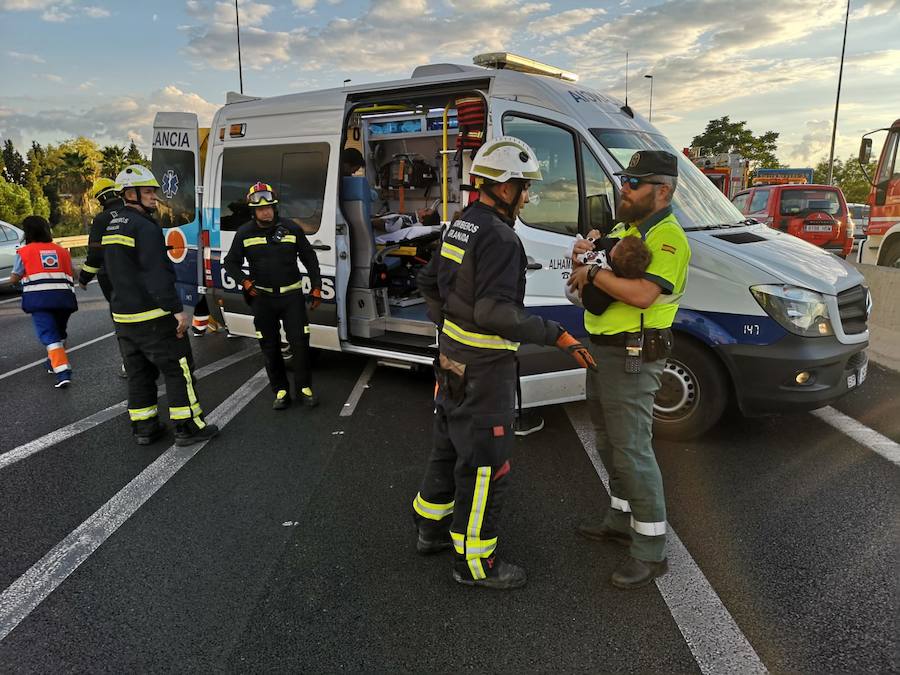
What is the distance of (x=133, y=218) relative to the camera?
4.37 meters

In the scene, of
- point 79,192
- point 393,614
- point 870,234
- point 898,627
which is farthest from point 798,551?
point 79,192

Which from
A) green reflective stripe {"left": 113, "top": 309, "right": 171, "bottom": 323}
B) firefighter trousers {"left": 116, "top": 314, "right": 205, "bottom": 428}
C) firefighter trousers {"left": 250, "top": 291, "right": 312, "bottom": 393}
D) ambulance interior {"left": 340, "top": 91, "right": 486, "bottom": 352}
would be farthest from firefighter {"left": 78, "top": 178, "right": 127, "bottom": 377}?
ambulance interior {"left": 340, "top": 91, "right": 486, "bottom": 352}

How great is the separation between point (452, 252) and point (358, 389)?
3414 mm

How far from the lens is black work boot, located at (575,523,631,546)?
3.16 m

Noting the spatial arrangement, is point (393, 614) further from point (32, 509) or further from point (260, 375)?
point (260, 375)

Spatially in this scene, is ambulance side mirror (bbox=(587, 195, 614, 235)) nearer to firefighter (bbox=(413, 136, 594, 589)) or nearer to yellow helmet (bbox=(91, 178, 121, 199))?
firefighter (bbox=(413, 136, 594, 589))

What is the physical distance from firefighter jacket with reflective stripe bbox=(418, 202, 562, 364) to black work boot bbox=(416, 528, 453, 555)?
3.14 feet

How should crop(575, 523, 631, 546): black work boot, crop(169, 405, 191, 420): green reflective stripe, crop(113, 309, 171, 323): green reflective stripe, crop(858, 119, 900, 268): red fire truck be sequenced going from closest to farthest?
crop(575, 523, 631, 546): black work boot
crop(113, 309, 171, 323): green reflective stripe
crop(169, 405, 191, 420): green reflective stripe
crop(858, 119, 900, 268): red fire truck

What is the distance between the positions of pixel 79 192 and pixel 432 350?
69574 mm

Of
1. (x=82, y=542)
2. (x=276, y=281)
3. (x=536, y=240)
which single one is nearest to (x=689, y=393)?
(x=536, y=240)

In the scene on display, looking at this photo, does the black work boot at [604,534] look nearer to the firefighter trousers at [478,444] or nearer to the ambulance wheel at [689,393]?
the firefighter trousers at [478,444]

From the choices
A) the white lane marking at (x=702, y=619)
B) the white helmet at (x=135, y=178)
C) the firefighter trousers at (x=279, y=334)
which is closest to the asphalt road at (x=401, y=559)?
the white lane marking at (x=702, y=619)

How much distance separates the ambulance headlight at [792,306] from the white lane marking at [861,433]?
3.35 feet

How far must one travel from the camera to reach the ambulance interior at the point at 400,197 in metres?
5.45
